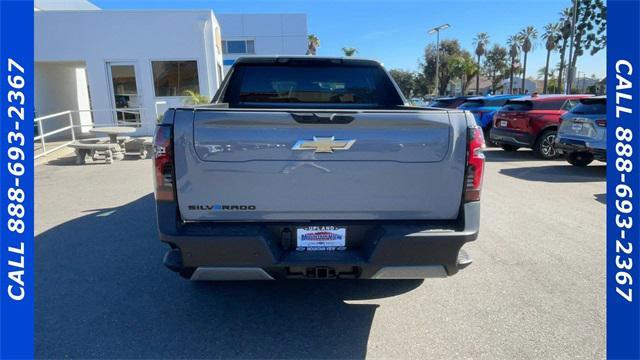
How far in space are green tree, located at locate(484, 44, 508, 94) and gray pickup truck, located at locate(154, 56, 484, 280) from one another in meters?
73.1

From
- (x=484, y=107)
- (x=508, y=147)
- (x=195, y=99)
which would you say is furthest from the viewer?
(x=484, y=107)

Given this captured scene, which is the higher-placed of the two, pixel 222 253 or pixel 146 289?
pixel 222 253

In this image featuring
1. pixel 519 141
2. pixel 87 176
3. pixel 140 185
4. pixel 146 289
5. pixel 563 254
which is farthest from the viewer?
pixel 519 141

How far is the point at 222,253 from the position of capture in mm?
2389

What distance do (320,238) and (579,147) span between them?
25.5 ft

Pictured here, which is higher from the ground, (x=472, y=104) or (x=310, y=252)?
(x=472, y=104)

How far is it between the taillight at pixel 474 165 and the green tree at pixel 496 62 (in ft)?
239

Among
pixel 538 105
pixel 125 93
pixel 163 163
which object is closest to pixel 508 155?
pixel 538 105

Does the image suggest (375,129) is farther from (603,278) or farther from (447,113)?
(603,278)

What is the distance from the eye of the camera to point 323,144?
Result: 7.62 feet

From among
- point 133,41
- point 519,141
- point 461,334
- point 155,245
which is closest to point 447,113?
point 461,334

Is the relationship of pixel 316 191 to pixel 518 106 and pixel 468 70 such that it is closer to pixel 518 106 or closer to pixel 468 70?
pixel 518 106

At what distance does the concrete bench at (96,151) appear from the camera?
971 cm

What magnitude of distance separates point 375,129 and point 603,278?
2.87 meters
